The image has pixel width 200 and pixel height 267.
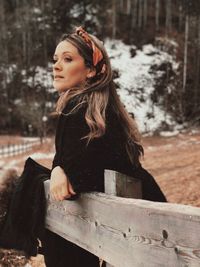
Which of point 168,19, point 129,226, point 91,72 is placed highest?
point 168,19

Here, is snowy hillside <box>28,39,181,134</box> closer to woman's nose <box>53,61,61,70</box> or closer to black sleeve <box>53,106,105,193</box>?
woman's nose <box>53,61,61,70</box>

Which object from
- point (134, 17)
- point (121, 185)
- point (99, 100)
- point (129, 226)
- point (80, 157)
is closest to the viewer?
point (129, 226)

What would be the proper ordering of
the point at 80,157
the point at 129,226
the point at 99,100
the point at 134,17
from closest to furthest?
the point at 129,226 → the point at 80,157 → the point at 99,100 → the point at 134,17

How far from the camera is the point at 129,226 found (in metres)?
1.89

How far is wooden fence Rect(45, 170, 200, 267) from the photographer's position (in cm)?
157

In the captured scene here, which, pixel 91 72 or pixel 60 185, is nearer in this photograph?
pixel 60 185

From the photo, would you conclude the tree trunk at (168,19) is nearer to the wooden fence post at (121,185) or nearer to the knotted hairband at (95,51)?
the knotted hairband at (95,51)

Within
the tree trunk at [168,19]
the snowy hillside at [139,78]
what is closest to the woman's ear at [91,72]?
the snowy hillside at [139,78]

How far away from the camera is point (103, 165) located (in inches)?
93.4

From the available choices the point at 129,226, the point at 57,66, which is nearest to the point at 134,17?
the point at 57,66

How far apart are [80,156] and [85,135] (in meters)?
0.09

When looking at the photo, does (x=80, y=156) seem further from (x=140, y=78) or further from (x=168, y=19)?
(x=168, y=19)

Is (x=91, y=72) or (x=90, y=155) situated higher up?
(x=91, y=72)

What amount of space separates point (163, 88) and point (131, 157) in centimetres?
4106
